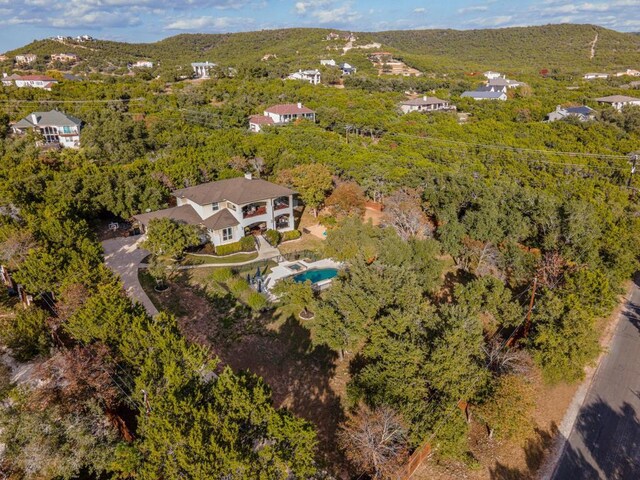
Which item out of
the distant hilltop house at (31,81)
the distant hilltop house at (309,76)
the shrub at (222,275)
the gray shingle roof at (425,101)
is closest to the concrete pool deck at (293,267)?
the shrub at (222,275)

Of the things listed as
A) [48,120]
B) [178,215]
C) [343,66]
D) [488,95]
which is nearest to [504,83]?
[488,95]

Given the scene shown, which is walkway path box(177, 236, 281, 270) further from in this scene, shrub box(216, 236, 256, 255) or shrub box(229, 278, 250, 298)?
shrub box(229, 278, 250, 298)

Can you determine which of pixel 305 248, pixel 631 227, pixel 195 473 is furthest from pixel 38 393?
pixel 631 227

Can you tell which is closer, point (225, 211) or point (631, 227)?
point (631, 227)

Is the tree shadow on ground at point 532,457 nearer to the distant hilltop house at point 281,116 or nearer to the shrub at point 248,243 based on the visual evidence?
the shrub at point 248,243

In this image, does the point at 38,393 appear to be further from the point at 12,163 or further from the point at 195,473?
the point at 12,163

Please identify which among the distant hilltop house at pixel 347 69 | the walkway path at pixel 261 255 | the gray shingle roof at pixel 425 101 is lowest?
the walkway path at pixel 261 255
